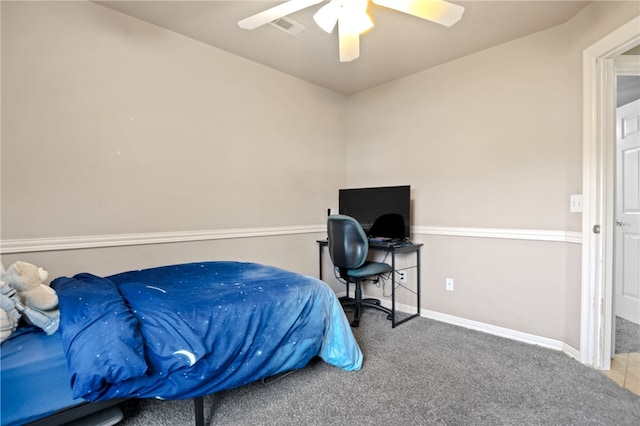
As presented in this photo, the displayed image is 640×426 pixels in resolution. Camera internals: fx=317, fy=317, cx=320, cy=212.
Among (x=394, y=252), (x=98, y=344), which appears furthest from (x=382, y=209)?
(x=98, y=344)

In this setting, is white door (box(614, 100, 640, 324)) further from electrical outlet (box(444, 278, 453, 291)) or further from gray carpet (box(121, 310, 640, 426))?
electrical outlet (box(444, 278, 453, 291))

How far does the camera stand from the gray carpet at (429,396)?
164cm

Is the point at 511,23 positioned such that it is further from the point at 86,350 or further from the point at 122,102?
the point at 86,350

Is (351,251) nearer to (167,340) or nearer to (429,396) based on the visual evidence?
(429,396)

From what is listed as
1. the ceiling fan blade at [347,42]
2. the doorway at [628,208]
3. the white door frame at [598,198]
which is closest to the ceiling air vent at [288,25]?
the ceiling fan blade at [347,42]

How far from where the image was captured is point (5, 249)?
1.88 metres

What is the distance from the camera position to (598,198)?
2.10 m

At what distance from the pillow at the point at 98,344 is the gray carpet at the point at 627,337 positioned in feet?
10.7

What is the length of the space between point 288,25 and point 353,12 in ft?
2.94

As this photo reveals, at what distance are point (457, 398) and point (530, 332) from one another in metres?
1.19

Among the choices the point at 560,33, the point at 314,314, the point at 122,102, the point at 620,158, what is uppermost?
the point at 560,33

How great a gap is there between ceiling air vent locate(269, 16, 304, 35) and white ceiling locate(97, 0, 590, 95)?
0.05 meters

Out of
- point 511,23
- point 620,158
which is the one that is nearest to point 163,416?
point 511,23

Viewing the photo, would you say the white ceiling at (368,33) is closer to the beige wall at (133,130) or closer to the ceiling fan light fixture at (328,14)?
the beige wall at (133,130)
